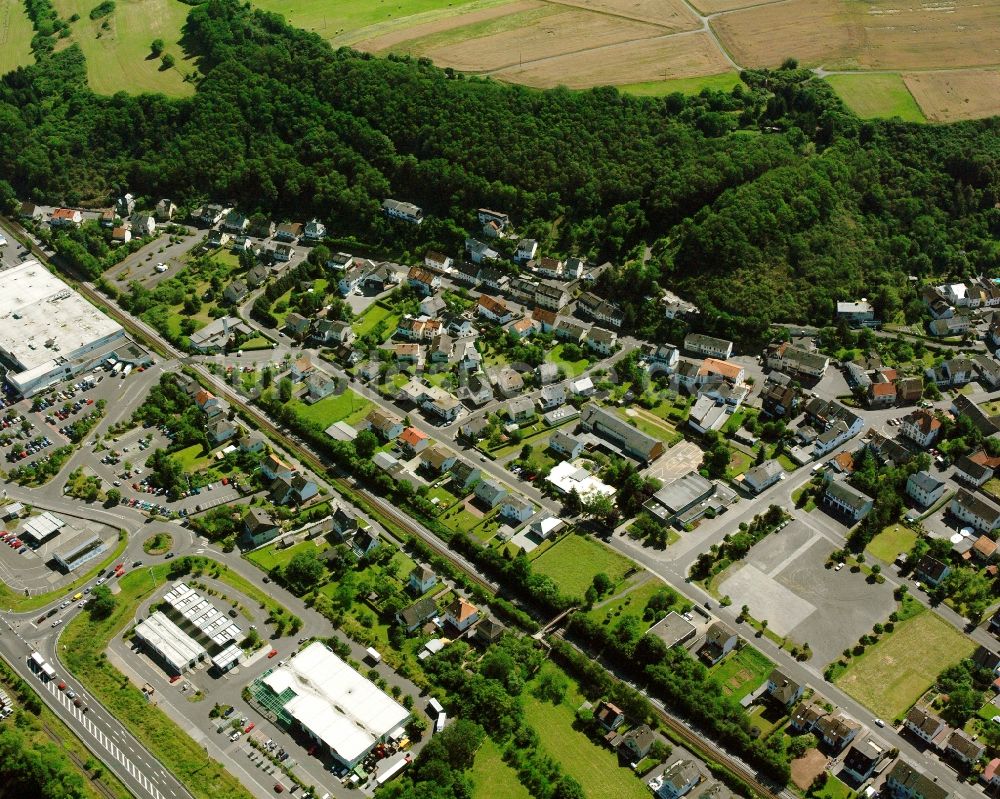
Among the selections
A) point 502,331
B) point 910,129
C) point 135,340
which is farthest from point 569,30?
point 135,340

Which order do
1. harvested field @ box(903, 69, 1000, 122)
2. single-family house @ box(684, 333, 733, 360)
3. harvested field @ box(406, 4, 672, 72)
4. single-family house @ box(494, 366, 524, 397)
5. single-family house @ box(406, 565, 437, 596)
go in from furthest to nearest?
harvested field @ box(406, 4, 672, 72)
harvested field @ box(903, 69, 1000, 122)
single-family house @ box(684, 333, 733, 360)
single-family house @ box(494, 366, 524, 397)
single-family house @ box(406, 565, 437, 596)

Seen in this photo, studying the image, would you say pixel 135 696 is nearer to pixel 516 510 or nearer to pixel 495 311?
pixel 516 510

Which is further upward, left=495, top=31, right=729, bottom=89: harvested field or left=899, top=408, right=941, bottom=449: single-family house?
left=495, top=31, right=729, bottom=89: harvested field

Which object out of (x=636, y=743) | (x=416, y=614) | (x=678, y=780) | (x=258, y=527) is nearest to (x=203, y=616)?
(x=258, y=527)

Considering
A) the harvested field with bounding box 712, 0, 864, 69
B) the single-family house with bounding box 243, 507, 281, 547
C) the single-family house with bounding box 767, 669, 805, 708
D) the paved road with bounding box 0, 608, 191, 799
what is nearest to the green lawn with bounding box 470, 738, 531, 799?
the paved road with bounding box 0, 608, 191, 799

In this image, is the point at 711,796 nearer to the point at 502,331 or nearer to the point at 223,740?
the point at 223,740

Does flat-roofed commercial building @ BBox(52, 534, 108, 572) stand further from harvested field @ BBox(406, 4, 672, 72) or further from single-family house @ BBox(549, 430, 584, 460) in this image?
harvested field @ BBox(406, 4, 672, 72)

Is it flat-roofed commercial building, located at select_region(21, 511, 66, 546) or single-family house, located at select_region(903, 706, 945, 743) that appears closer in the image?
single-family house, located at select_region(903, 706, 945, 743)
